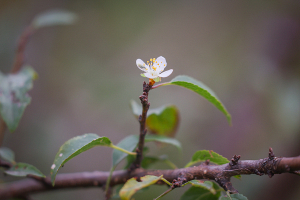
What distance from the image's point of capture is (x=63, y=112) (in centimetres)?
224

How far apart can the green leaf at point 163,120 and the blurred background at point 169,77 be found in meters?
0.87

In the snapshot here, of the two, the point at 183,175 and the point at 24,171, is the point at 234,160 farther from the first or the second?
the point at 24,171

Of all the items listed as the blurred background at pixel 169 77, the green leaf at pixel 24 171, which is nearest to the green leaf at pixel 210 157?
the green leaf at pixel 24 171

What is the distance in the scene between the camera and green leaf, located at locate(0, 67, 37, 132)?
0.79 metres

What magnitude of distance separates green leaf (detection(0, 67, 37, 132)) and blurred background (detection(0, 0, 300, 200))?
41.4 inches

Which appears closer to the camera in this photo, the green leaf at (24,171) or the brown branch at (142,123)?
the brown branch at (142,123)

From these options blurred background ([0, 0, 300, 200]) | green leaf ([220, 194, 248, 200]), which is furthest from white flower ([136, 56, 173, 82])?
blurred background ([0, 0, 300, 200])

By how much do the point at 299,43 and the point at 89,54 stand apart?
6.88 feet

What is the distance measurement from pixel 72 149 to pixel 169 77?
1.79 m

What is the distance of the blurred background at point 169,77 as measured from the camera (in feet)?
5.41

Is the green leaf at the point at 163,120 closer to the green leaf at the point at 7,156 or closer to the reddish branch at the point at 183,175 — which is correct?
the reddish branch at the point at 183,175

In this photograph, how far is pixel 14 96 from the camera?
87 cm

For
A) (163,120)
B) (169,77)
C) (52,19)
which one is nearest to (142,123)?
(163,120)

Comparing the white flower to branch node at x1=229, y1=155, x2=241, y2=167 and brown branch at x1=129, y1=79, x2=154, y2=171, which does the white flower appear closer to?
brown branch at x1=129, y1=79, x2=154, y2=171
